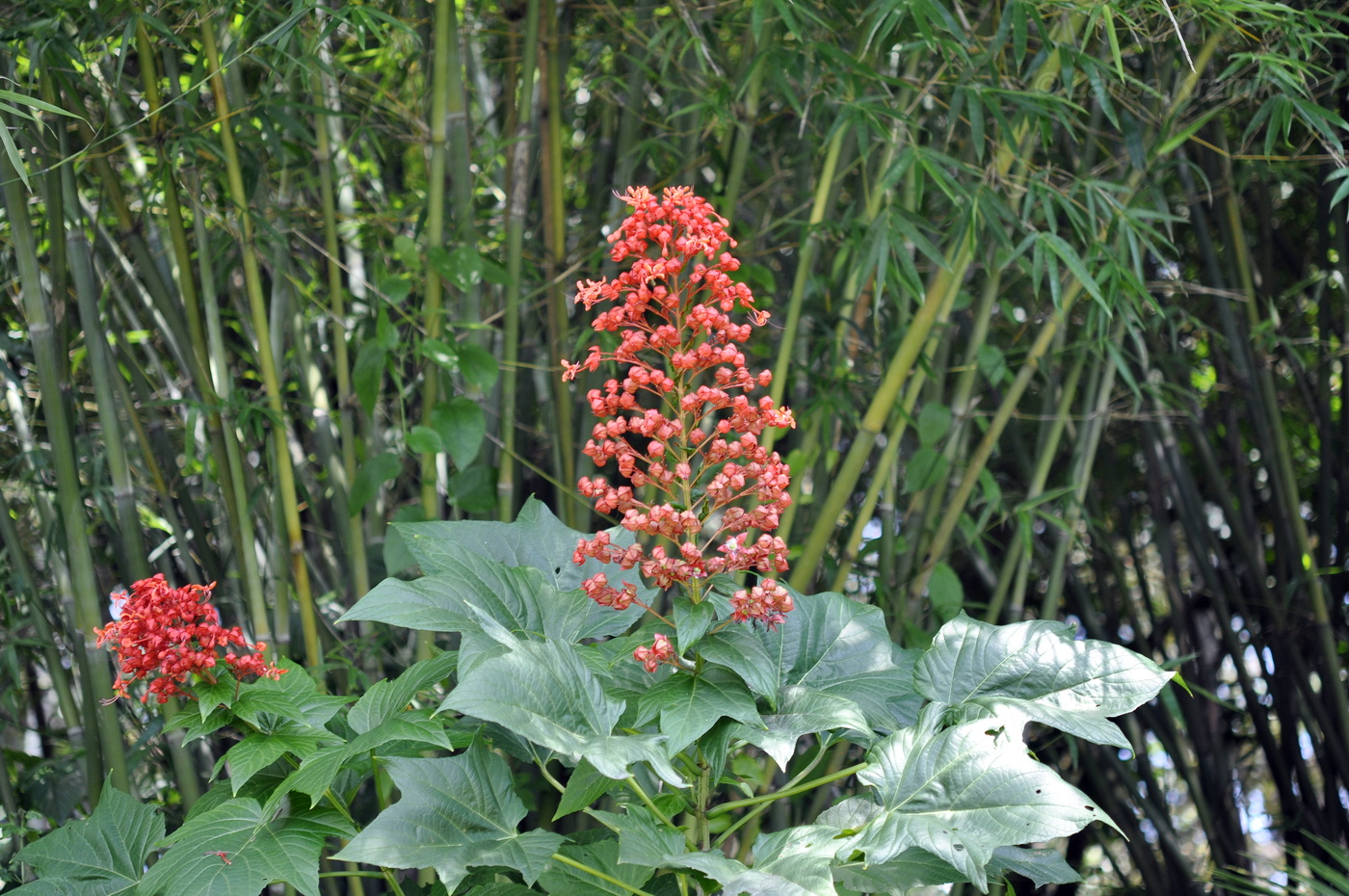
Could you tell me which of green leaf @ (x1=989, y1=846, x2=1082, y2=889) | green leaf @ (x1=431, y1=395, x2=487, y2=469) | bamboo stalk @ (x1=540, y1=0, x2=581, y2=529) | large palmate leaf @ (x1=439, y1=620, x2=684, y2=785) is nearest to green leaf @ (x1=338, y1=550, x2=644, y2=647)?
large palmate leaf @ (x1=439, y1=620, x2=684, y2=785)

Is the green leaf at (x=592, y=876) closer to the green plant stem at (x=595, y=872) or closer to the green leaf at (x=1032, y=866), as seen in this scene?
the green plant stem at (x=595, y=872)

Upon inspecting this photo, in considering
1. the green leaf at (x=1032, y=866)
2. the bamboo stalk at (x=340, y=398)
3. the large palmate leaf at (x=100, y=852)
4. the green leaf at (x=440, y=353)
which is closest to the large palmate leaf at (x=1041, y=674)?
the green leaf at (x=1032, y=866)

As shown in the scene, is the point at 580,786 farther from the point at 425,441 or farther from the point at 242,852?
the point at 425,441

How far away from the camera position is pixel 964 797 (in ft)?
2.47

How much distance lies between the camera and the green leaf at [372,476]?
152 cm

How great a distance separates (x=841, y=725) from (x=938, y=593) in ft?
3.31

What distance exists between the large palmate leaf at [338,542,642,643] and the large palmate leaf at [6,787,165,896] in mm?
310

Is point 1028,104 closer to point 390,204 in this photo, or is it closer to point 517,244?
point 517,244

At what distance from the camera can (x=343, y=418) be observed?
1.69 meters

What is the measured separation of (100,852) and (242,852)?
0.82 feet

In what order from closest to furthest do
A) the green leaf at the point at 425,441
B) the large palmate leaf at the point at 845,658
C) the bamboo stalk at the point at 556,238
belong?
the large palmate leaf at the point at 845,658 → the green leaf at the point at 425,441 → the bamboo stalk at the point at 556,238

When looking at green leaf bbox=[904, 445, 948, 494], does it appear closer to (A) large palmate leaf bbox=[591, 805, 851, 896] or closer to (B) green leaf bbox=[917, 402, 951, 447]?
(B) green leaf bbox=[917, 402, 951, 447]

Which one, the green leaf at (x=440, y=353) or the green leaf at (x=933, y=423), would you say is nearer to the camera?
the green leaf at (x=440, y=353)

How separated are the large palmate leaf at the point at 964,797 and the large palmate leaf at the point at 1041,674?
58mm
